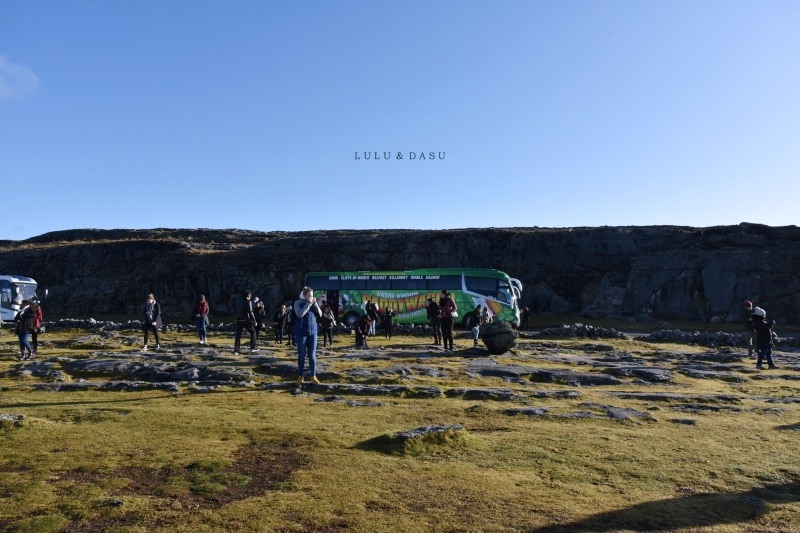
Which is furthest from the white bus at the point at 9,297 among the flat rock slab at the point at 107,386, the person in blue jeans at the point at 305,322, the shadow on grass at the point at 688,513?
the shadow on grass at the point at 688,513

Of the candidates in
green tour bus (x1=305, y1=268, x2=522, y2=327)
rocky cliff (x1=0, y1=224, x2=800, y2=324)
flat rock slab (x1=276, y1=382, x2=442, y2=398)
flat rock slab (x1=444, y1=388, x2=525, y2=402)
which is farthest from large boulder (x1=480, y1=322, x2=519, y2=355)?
rocky cliff (x1=0, y1=224, x2=800, y2=324)

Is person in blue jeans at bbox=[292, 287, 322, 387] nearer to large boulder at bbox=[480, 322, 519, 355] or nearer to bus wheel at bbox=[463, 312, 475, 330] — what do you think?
large boulder at bbox=[480, 322, 519, 355]

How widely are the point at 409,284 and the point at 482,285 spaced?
547 centimetres

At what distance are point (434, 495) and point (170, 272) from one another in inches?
2648

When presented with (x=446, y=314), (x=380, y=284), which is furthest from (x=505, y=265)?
(x=446, y=314)

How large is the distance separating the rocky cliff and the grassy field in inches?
1800

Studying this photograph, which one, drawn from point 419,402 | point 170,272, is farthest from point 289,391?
point 170,272

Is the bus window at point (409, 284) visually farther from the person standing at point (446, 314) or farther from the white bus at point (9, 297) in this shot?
the white bus at point (9, 297)

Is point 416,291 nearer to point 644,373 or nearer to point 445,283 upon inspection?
point 445,283

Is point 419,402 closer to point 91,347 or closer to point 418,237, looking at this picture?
point 91,347

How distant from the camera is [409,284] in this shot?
44469mm

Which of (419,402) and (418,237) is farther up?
(418,237)

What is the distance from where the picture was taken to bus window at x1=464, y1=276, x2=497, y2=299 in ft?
140

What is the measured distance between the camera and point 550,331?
35.7 metres
